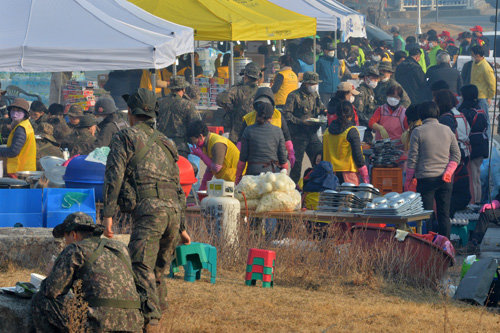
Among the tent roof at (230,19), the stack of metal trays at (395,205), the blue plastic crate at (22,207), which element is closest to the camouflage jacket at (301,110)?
the tent roof at (230,19)

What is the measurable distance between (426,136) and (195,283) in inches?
158

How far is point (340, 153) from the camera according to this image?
40.1 feet

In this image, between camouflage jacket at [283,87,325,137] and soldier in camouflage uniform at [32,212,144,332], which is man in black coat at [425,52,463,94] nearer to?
camouflage jacket at [283,87,325,137]

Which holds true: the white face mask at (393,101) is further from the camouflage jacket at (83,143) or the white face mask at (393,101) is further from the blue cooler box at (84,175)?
the blue cooler box at (84,175)

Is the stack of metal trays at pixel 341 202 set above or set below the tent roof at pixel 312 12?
below

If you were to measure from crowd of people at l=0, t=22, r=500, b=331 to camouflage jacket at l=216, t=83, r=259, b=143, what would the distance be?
0.07ft

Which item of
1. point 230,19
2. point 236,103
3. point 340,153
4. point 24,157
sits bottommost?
point 24,157

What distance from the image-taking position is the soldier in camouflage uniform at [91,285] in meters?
6.09

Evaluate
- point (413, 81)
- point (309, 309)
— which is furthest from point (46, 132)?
point (413, 81)

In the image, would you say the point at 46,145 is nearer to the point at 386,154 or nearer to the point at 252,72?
the point at 252,72

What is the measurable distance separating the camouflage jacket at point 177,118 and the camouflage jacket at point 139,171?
21.5ft

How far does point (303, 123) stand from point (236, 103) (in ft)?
4.46

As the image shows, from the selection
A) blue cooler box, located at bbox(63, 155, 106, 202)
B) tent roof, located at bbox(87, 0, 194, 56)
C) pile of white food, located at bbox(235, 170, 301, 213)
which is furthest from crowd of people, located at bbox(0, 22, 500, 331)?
blue cooler box, located at bbox(63, 155, 106, 202)

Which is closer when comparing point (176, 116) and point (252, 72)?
point (176, 116)
